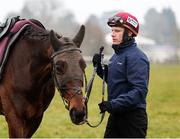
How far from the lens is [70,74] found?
5.02 metres

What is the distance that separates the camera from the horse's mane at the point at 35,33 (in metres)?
5.77

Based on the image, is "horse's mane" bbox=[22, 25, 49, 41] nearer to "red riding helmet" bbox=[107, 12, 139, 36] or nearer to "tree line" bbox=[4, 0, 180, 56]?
"red riding helmet" bbox=[107, 12, 139, 36]

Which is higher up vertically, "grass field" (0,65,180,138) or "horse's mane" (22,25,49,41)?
"horse's mane" (22,25,49,41)

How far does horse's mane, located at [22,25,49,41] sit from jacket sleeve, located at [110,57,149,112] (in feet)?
3.62

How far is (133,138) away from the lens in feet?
17.4

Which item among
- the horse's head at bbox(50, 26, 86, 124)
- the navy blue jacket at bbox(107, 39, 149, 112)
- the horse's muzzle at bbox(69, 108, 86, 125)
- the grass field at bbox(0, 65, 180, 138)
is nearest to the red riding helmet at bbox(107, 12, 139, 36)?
the navy blue jacket at bbox(107, 39, 149, 112)

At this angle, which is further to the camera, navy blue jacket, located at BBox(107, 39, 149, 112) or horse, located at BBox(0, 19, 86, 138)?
horse, located at BBox(0, 19, 86, 138)

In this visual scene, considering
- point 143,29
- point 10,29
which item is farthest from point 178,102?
point 143,29

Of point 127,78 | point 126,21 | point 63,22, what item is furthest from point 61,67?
point 63,22

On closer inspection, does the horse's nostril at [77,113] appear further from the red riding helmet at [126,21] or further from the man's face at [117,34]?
the red riding helmet at [126,21]

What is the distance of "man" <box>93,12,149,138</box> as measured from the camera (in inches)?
201

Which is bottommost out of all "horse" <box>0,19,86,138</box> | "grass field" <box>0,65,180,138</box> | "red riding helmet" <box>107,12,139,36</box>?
"grass field" <box>0,65,180,138</box>

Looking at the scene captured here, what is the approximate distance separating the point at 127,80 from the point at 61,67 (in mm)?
676

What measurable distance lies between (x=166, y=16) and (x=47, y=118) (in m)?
175
